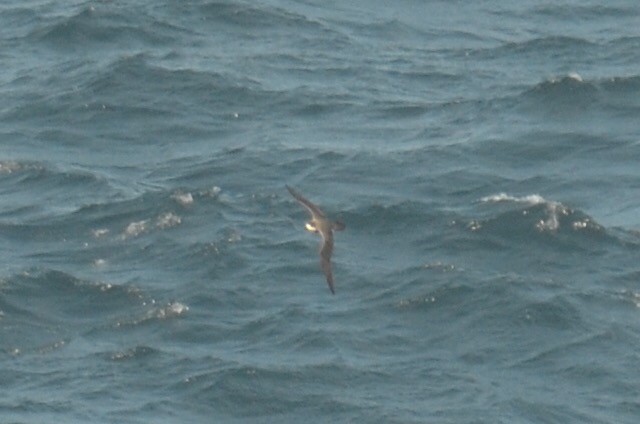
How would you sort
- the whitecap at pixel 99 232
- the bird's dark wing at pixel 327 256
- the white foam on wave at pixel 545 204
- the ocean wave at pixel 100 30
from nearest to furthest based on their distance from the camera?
the bird's dark wing at pixel 327 256, the white foam on wave at pixel 545 204, the whitecap at pixel 99 232, the ocean wave at pixel 100 30

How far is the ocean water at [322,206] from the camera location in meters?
41.8

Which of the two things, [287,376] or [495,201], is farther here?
[495,201]

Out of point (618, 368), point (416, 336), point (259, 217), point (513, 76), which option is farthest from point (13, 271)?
point (513, 76)

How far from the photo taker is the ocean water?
4178cm

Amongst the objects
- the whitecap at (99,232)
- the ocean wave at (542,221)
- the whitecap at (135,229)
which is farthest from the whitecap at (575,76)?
the whitecap at (99,232)

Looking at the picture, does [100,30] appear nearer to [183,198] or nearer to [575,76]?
[183,198]

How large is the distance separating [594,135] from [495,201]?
17.0 ft

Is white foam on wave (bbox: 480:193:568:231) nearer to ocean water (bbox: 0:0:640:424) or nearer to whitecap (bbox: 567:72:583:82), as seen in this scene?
ocean water (bbox: 0:0:640:424)

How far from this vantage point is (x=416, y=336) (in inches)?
1706

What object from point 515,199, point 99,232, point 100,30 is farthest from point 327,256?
point 100,30

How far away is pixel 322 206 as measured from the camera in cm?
4844

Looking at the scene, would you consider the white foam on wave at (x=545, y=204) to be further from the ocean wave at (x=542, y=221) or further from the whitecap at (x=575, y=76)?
the whitecap at (x=575, y=76)

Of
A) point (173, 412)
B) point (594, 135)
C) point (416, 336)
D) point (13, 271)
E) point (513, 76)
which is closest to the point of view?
point (173, 412)

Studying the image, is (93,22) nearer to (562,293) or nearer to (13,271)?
(13,271)
